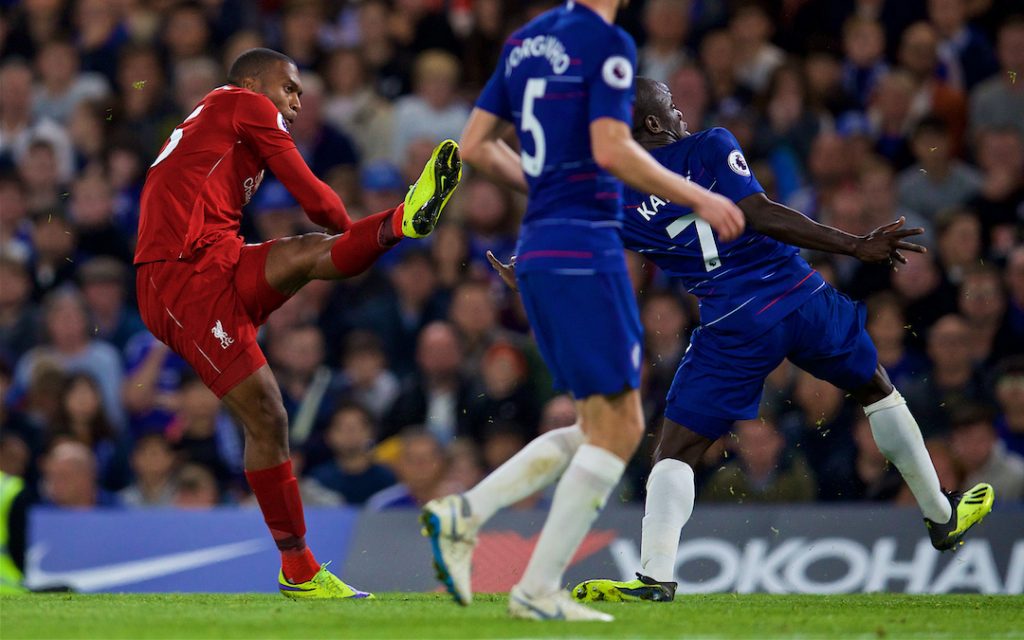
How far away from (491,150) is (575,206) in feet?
1.60

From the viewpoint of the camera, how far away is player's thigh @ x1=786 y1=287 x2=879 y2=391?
706 centimetres

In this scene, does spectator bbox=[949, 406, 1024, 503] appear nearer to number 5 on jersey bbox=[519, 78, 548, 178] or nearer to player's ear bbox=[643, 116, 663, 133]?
player's ear bbox=[643, 116, 663, 133]

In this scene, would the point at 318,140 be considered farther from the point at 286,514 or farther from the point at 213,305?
the point at 286,514

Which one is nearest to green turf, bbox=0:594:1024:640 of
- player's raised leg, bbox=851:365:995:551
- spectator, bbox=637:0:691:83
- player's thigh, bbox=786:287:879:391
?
player's raised leg, bbox=851:365:995:551

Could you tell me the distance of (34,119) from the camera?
46.5ft

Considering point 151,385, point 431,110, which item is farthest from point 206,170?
point 431,110

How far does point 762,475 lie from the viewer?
32.2ft

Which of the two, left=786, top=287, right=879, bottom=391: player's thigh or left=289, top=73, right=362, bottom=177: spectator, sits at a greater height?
left=289, top=73, right=362, bottom=177: spectator

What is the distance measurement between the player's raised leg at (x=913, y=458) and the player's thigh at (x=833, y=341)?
11 centimetres

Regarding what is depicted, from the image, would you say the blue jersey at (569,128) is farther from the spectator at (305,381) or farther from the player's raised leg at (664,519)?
the spectator at (305,381)

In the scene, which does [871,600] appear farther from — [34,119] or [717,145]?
[34,119]

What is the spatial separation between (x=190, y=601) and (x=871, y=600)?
3229 mm

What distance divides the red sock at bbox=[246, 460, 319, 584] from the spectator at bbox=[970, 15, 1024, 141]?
22.8ft

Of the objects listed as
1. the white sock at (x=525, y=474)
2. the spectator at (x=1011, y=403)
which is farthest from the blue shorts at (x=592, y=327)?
the spectator at (x=1011, y=403)
